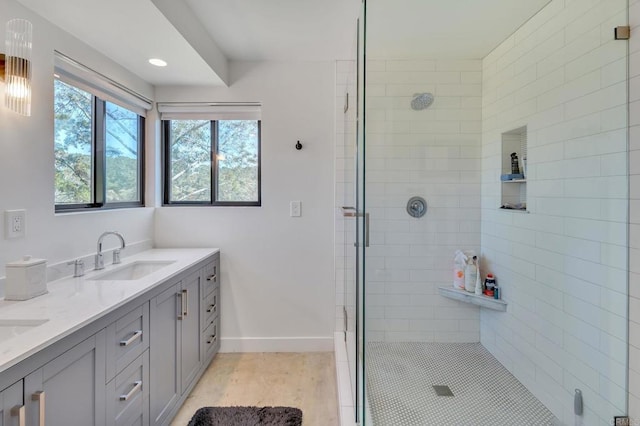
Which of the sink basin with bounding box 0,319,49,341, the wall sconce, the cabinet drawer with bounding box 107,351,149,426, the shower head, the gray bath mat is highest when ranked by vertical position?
the shower head

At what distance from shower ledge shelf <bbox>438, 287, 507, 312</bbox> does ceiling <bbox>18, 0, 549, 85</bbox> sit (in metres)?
1.70

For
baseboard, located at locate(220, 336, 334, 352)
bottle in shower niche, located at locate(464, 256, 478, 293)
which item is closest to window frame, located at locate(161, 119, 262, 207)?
baseboard, located at locate(220, 336, 334, 352)

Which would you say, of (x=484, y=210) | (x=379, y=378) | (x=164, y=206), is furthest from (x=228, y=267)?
(x=484, y=210)

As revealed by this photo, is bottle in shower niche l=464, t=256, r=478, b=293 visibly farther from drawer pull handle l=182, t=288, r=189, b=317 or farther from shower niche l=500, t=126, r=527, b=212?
drawer pull handle l=182, t=288, r=189, b=317

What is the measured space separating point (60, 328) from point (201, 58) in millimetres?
1696

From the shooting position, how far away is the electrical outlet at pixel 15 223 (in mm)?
1384

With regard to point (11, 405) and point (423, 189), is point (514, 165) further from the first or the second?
point (11, 405)

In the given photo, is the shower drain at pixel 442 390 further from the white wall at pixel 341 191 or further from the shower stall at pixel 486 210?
the white wall at pixel 341 191

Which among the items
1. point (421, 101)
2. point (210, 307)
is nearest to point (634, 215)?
point (421, 101)

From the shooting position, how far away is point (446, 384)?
6.47ft

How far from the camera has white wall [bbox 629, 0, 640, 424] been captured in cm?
123

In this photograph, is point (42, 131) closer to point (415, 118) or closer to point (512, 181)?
point (415, 118)

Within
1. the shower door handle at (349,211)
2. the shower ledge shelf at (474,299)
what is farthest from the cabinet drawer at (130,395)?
the shower ledge shelf at (474,299)

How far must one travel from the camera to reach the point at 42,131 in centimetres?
156
